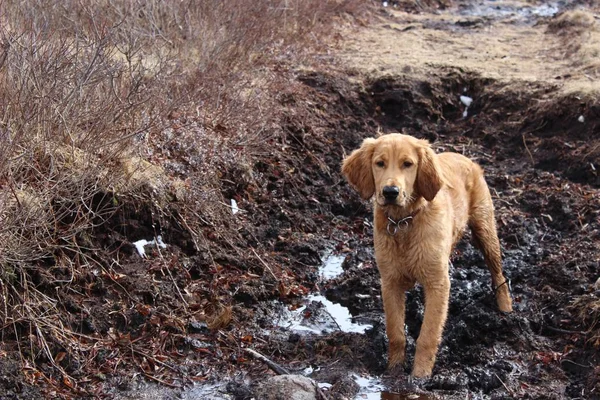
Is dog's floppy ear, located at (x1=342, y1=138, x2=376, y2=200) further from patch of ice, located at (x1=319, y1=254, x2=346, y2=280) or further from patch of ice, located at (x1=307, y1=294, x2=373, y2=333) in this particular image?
patch of ice, located at (x1=319, y1=254, x2=346, y2=280)

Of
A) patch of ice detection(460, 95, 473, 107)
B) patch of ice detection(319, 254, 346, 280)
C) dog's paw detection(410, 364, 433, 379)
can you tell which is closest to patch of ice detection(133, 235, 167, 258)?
patch of ice detection(319, 254, 346, 280)

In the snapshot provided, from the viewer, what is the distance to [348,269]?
8.00 metres

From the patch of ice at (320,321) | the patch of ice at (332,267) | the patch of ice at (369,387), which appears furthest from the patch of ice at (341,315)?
the patch of ice at (369,387)

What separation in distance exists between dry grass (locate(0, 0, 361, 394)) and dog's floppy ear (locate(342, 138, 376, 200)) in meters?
1.44

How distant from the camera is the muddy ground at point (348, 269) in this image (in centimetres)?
600

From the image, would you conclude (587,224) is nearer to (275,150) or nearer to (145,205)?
(275,150)

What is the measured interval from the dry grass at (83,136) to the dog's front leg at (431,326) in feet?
5.02

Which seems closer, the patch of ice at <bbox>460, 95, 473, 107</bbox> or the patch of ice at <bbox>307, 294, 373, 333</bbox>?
the patch of ice at <bbox>307, 294, 373, 333</bbox>

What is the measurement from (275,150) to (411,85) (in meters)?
3.26

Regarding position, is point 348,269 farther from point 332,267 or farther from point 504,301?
point 504,301

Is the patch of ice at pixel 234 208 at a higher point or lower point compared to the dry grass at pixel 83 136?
lower

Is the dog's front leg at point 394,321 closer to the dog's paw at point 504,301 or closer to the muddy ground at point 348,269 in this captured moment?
the muddy ground at point 348,269

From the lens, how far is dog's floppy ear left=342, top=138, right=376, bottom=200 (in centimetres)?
634

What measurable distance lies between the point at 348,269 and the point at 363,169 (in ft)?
5.99
